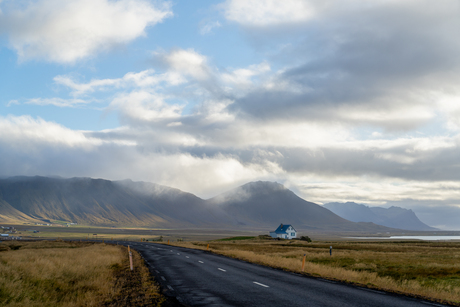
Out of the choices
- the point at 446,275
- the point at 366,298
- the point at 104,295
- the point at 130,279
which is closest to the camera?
the point at 366,298

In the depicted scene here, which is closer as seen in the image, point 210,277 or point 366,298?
point 366,298

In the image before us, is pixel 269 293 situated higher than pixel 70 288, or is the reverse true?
pixel 269 293

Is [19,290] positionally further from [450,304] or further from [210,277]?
[450,304]

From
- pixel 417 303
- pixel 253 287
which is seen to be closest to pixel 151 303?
pixel 253 287

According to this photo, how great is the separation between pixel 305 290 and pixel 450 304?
5.14 metres

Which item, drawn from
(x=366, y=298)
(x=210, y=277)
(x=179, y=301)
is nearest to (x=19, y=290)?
(x=179, y=301)

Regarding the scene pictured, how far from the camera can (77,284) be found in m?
17.4

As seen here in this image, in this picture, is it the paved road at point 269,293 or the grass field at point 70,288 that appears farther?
the grass field at point 70,288

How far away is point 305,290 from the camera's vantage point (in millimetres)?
14719

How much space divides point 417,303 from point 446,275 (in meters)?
15.1

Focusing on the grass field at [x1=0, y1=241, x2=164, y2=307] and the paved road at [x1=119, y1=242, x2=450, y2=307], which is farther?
the grass field at [x1=0, y1=241, x2=164, y2=307]

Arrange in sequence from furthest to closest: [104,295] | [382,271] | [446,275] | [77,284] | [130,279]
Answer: [382,271]
[446,275]
[130,279]
[77,284]
[104,295]

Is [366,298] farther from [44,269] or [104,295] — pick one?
[44,269]

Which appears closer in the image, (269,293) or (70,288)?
(269,293)
